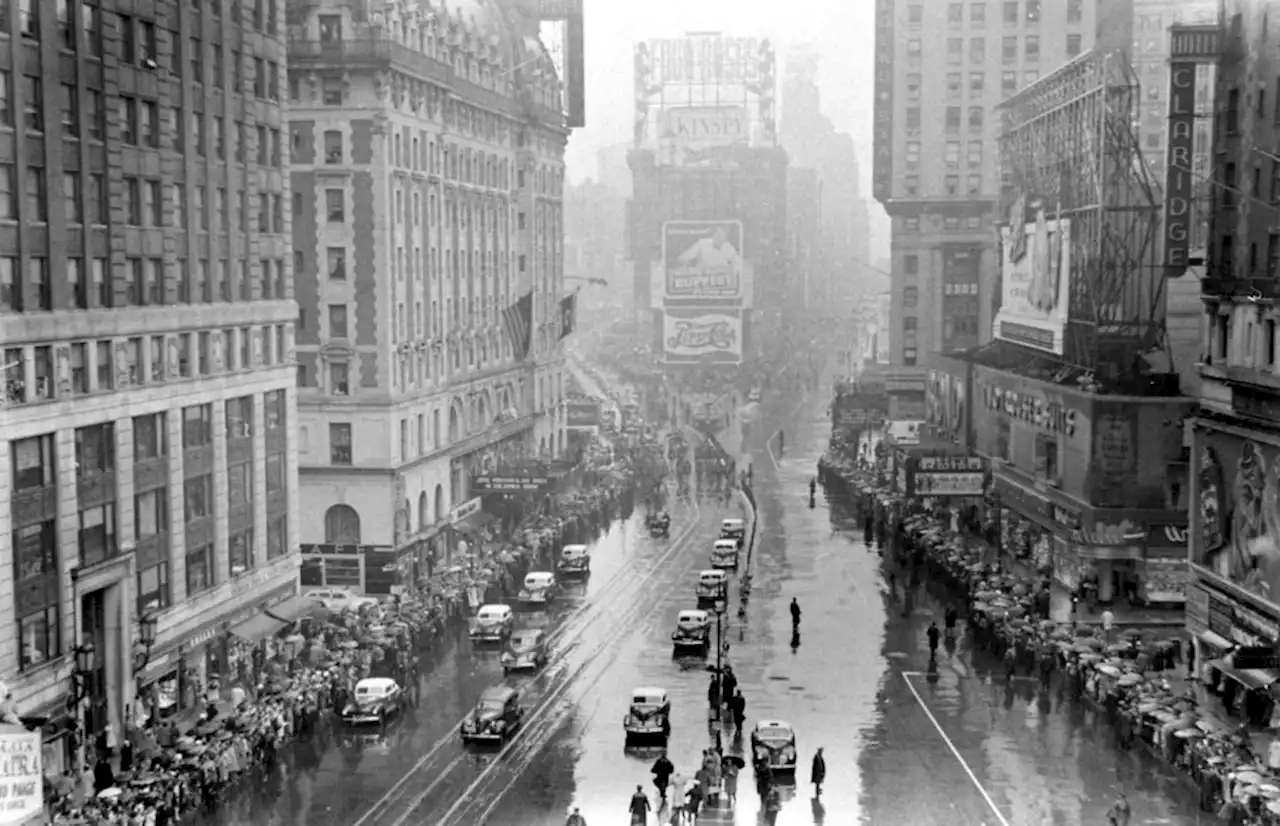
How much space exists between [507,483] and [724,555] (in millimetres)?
13543

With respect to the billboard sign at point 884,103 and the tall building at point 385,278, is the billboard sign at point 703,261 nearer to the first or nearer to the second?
the billboard sign at point 884,103

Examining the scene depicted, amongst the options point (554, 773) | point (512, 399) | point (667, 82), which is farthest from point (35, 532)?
point (667, 82)

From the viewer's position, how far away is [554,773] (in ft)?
154

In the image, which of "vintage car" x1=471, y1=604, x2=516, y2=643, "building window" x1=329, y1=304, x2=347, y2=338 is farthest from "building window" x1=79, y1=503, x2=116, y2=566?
"building window" x1=329, y1=304, x2=347, y2=338

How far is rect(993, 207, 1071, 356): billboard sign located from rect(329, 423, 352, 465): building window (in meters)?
34.1

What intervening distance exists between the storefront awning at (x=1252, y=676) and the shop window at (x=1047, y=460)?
85.8 feet

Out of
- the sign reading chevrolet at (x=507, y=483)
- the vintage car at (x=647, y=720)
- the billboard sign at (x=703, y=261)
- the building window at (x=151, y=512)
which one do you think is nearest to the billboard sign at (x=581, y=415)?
the sign reading chevrolet at (x=507, y=483)

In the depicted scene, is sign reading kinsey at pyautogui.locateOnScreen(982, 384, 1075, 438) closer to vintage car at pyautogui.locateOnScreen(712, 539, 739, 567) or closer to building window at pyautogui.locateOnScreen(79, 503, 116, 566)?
vintage car at pyautogui.locateOnScreen(712, 539, 739, 567)

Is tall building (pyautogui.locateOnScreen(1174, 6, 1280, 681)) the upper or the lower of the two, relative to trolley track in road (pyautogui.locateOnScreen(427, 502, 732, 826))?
upper

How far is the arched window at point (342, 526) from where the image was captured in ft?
254

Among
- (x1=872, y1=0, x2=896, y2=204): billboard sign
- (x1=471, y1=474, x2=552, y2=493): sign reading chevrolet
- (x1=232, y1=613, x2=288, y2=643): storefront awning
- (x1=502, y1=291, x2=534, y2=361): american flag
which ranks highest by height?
(x1=872, y1=0, x2=896, y2=204): billboard sign

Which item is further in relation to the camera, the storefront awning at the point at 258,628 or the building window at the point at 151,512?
the storefront awning at the point at 258,628

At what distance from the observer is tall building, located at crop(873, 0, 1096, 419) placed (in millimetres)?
139625

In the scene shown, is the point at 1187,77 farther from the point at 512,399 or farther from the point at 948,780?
the point at 512,399
